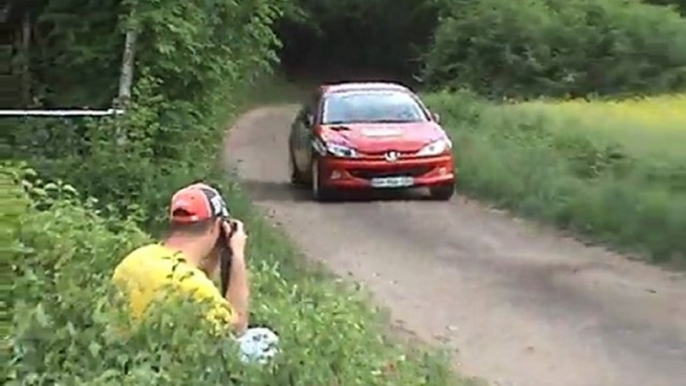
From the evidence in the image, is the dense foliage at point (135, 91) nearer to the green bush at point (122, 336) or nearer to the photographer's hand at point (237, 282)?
the green bush at point (122, 336)


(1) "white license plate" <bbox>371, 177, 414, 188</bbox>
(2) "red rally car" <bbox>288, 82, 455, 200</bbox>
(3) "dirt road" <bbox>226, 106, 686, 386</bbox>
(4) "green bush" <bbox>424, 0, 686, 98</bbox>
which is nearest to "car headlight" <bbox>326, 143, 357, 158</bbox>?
(2) "red rally car" <bbox>288, 82, 455, 200</bbox>

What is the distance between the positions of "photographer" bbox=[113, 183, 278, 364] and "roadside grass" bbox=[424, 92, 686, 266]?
8.23 metres

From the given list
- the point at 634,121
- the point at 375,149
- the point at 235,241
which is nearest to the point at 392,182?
the point at 375,149

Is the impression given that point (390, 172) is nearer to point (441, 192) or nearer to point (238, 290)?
point (441, 192)

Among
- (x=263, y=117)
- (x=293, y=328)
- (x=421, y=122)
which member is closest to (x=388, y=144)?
(x=421, y=122)

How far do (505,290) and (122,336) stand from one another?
7.67m

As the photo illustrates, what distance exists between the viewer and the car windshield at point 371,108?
22.4 metres

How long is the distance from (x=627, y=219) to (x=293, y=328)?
9392 mm

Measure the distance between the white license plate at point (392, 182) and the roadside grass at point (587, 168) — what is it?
3.15 ft

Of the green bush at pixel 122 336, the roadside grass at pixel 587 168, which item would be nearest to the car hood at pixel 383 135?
the roadside grass at pixel 587 168

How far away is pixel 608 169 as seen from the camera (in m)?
20.8

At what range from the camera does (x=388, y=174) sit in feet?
69.9

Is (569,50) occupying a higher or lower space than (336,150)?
lower

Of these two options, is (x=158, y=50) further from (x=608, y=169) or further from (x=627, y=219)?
(x=608, y=169)
